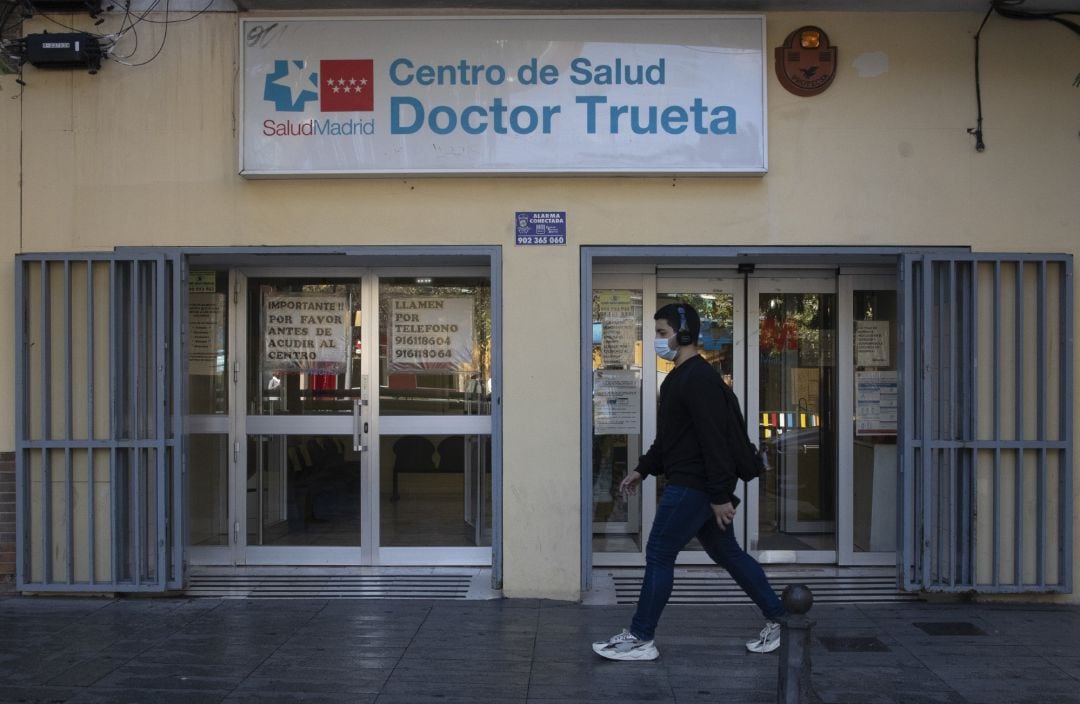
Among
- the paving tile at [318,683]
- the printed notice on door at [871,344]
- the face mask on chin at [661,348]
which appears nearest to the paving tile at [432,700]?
the paving tile at [318,683]

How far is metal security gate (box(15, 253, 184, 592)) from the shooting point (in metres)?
6.56

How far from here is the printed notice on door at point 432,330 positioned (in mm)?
7340

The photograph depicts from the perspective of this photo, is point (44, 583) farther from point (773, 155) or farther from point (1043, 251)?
point (1043, 251)

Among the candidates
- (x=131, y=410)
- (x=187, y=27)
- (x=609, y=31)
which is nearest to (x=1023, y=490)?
(x=609, y=31)

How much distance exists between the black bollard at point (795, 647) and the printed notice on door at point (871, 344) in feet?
12.1

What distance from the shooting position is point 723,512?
5.15 m

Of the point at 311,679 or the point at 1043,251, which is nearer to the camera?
the point at 311,679

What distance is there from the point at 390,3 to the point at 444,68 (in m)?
0.58

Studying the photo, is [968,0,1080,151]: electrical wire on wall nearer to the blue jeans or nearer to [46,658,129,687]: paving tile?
the blue jeans

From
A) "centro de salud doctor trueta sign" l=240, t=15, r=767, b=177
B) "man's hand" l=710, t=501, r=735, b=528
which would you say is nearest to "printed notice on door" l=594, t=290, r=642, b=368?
"centro de salud doctor trueta sign" l=240, t=15, r=767, b=177

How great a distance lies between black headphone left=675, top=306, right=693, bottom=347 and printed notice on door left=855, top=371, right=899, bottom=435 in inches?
106

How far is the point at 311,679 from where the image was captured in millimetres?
5156

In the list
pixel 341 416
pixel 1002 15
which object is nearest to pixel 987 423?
pixel 1002 15

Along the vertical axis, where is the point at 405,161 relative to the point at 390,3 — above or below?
below
